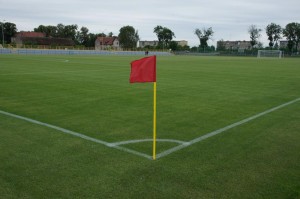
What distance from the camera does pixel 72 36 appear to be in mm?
124750

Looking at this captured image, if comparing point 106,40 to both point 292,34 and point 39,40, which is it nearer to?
point 39,40

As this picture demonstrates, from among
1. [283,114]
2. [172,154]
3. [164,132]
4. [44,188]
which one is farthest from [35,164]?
[283,114]

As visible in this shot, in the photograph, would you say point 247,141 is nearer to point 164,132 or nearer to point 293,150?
point 293,150

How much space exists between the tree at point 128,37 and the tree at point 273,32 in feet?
170

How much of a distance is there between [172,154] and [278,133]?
2.77m

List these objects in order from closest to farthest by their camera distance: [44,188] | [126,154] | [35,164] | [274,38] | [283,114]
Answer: [44,188]
[35,164]
[126,154]
[283,114]
[274,38]

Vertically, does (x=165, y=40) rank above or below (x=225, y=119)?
above

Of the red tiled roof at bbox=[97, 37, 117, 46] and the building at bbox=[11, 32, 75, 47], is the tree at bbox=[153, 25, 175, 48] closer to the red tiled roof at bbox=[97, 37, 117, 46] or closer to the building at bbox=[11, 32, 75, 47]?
the red tiled roof at bbox=[97, 37, 117, 46]

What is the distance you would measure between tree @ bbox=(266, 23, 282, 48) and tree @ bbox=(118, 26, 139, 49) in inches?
2039

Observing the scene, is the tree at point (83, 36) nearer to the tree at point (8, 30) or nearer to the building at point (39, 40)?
the building at point (39, 40)

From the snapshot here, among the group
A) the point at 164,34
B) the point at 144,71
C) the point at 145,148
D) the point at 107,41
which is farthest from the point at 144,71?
the point at 107,41

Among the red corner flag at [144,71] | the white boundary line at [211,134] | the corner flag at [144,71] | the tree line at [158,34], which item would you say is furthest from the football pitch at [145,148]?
the tree line at [158,34]

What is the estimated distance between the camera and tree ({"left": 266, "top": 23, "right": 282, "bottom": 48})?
11275 centimetres

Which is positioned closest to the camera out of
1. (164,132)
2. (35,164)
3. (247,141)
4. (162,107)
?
(35,164)
